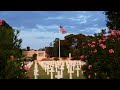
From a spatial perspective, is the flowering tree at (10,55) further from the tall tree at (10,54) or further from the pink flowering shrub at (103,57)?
the pink flowering shrub at (103,57)

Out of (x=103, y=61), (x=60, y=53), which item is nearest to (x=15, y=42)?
(x=103, y=61)

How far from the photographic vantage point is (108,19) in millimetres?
8547

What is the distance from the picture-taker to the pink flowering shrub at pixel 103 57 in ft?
18.7

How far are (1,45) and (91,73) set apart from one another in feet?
6.76

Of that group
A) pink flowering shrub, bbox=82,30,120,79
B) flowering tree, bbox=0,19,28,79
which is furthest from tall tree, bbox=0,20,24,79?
pink flowering shrub, bbox=82,30,120,79

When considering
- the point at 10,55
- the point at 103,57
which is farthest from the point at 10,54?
the point at 103,57

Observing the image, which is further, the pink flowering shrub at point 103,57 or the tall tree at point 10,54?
the pink flowering shrub at point 103,57

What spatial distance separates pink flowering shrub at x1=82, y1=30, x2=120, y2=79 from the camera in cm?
570

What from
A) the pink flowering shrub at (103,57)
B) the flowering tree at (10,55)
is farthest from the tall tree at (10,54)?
the pink flowering shrub at (103,57)

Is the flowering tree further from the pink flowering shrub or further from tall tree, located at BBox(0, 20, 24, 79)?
the pink flowering shrub

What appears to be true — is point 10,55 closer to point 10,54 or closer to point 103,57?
point 10,54

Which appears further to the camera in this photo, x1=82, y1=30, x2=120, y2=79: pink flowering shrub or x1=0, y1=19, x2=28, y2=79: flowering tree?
x1=82, y1=30, x2=120, y2=79: pink flowering shrub

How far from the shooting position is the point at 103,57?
5.90m
